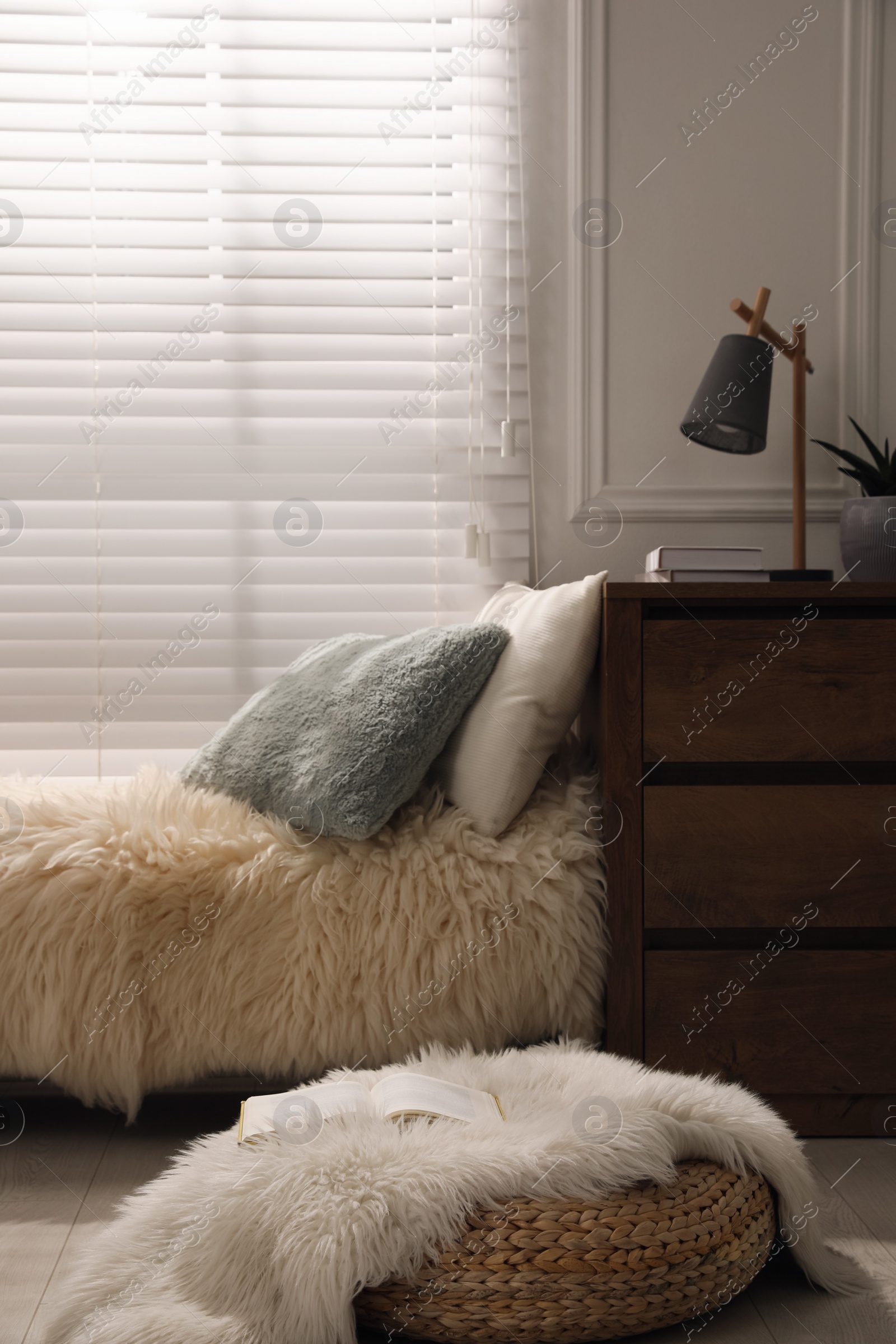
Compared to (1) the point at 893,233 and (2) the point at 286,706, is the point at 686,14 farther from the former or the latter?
(2) the point at 286,706

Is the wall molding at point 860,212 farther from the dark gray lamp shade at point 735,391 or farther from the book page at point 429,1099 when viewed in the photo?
the book page at point 429,1099

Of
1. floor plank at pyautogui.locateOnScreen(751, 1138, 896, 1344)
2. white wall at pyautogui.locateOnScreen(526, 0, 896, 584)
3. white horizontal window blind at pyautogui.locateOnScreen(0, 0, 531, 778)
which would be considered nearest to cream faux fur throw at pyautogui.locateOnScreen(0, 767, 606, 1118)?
floor plank at pyautogui.locateOnScreen(751, 1138, 896, 1344)

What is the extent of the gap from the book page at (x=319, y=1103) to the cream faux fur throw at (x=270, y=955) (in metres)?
0.18

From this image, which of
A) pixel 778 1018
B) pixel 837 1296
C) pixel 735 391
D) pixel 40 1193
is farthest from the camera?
pixel 735 391

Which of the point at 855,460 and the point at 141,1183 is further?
the point at 855,460

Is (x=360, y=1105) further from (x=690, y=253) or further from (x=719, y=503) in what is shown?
(x=690, y=253)

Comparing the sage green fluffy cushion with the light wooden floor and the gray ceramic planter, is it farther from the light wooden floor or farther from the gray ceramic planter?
the gray ceramic planter

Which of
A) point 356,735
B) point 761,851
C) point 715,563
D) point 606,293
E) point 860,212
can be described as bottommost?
point 761,851

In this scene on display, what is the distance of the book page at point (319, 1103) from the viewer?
1.08 m

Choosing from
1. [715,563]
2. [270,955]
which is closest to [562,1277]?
[270,955]

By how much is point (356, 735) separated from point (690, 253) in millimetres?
1302

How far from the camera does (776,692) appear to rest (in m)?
1.45

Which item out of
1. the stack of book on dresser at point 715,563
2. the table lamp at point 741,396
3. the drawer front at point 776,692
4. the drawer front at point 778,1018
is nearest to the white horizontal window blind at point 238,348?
the table lamp at point 741,396

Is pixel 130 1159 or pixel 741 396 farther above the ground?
pixel 741 396
